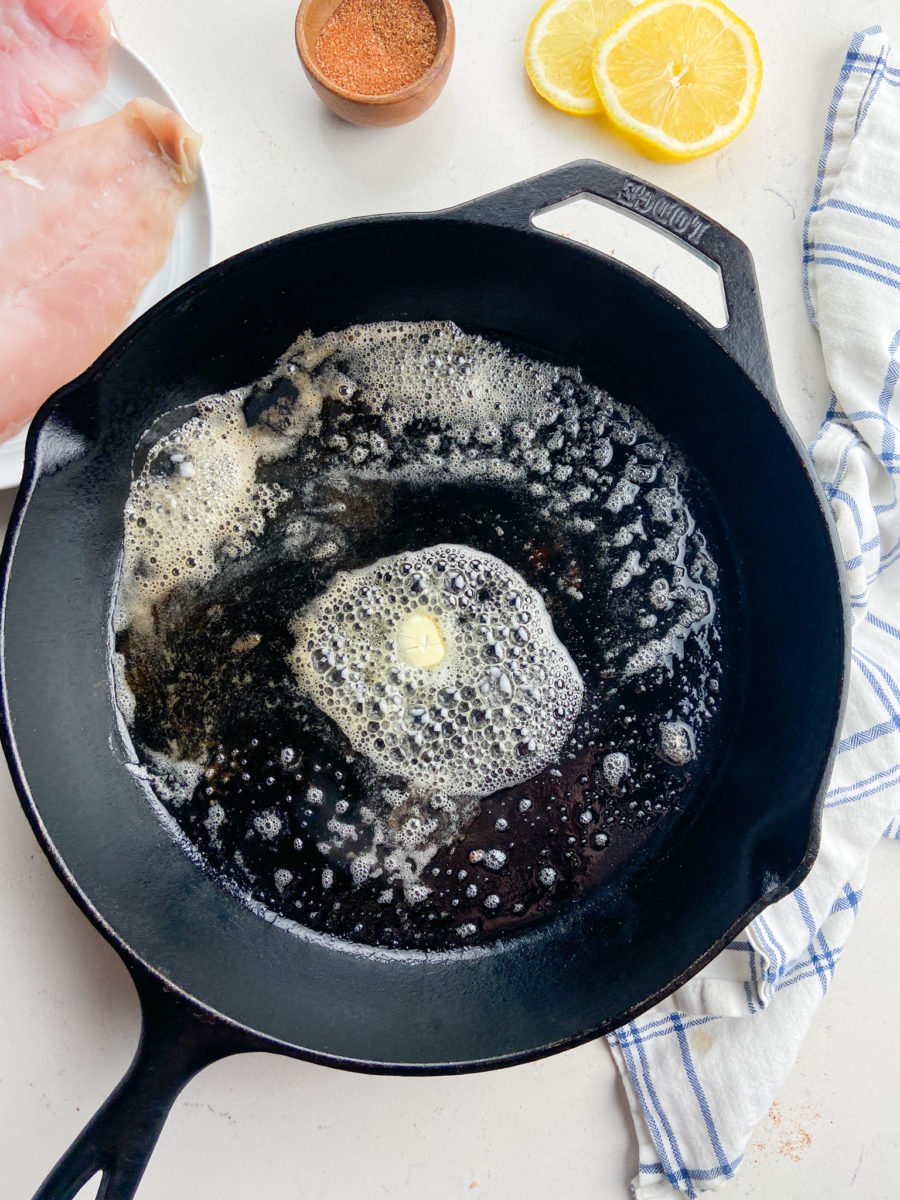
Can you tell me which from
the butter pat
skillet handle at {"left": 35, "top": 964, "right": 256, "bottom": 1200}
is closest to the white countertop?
skillet handle at {"left": 35, "top": 964, "right": 256, "bottom": 1200}

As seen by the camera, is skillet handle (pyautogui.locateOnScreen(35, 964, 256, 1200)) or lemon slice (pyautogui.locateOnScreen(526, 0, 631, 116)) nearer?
skillet handle (pyautogui.locateOnScreen(35, 964, 256, 1200))

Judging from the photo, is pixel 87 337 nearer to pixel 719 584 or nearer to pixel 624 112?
pixel 624 112

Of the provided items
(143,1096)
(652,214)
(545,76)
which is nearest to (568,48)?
(545,76)

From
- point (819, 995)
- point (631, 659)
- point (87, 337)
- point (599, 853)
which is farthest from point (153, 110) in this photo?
point (819, 995)

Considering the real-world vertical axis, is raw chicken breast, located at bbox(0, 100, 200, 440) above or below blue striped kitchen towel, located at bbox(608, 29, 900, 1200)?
above

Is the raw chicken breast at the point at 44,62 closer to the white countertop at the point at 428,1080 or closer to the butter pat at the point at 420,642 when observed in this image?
the white countertop at the point at 428,1080

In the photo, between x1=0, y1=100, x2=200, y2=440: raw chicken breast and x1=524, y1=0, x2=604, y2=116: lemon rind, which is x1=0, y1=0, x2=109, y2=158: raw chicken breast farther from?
x1=524, y1=0, x2=604, y2=116: lemon rind

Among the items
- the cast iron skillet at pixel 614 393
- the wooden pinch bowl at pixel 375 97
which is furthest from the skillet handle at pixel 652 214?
the wooden pinch bowl at pixel 375 97
